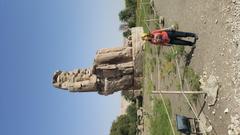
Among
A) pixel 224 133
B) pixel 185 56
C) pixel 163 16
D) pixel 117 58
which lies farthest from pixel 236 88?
pixel 117 58

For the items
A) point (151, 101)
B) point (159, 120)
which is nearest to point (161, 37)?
point (159, 120)

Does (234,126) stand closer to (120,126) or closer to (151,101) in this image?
(151,101)

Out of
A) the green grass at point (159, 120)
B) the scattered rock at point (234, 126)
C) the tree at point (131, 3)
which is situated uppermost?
the tree at point (131, 3)

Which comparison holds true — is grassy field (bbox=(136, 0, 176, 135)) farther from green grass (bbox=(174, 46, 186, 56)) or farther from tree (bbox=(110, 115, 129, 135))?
tree (bbox=(110, 115, 129, 135))

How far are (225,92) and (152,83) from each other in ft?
33.7

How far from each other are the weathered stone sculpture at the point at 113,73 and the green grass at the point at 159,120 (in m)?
4.62

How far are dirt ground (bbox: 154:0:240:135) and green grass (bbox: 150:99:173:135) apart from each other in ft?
14.5

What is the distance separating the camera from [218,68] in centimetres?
1507

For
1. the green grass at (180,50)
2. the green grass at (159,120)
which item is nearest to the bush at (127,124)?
the green grass at (159,120)

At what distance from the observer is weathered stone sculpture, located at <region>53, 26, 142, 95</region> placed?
92.1 feet

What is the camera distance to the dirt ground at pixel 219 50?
549 inches

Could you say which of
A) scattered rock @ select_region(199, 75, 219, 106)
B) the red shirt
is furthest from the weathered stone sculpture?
scattered rock @ select_region(199, 75, 219, 106)

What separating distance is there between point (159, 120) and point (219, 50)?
8.33 meters

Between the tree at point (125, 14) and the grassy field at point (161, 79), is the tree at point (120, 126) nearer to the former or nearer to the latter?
the tree at point (125, 14)
